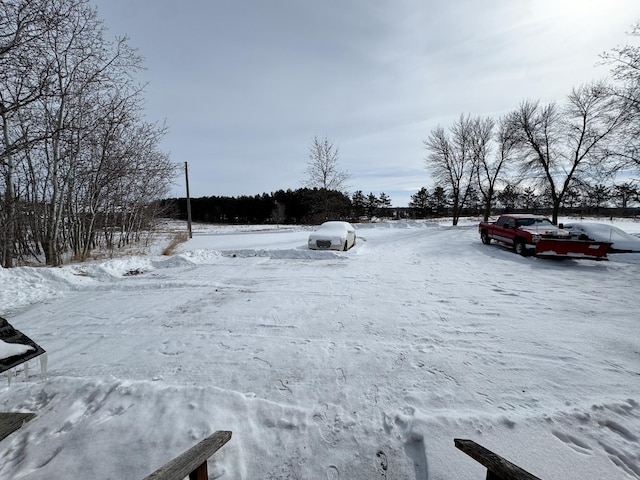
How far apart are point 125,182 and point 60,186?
14.1 feet

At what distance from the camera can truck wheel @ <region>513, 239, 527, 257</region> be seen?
10.4m

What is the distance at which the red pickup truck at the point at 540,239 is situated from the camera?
859cm

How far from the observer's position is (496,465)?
1410 millimetres

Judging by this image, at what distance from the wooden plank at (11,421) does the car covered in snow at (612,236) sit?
14.7m

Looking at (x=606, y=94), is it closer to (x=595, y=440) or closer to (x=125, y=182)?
(x=595, y=440)

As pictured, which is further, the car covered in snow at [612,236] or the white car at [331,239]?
the white car at [331,239]

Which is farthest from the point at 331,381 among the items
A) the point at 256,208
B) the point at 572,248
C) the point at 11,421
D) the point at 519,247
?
the point at 256,208

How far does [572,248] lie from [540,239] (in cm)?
88

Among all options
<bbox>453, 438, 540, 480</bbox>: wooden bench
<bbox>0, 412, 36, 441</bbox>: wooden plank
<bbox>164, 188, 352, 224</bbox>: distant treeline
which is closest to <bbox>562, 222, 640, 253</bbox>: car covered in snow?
<bbox>453, 438, 540, 480</bbox>: wooden bench

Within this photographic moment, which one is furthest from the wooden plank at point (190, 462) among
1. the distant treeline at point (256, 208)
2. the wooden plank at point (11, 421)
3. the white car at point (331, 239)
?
the distant treeline at point (256, 208)

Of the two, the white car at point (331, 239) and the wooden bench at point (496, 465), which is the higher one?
the white car at point (331, 239)

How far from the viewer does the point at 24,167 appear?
10828mm

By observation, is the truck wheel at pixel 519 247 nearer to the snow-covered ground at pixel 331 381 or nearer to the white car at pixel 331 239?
the snow-covered ground at pixel 331 381

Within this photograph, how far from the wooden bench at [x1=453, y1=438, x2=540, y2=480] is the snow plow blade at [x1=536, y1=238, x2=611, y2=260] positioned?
9937 millimetres
